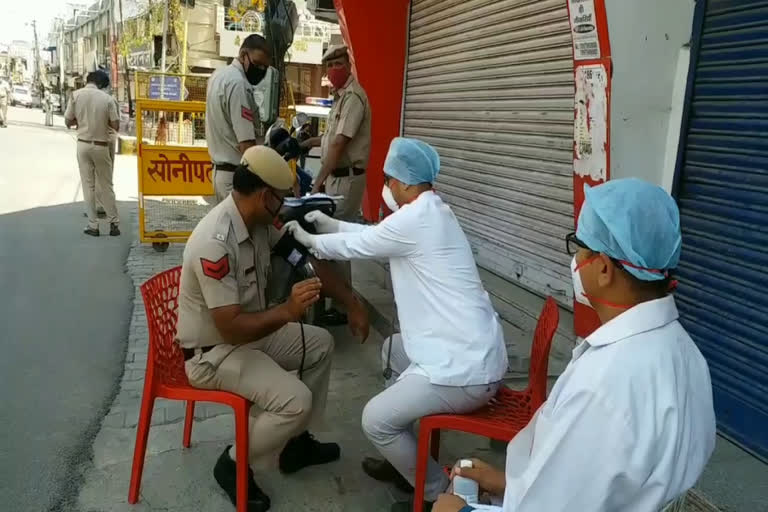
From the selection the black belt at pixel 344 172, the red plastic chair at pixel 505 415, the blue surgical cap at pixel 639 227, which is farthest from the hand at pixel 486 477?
the black belt at pixel 344 172

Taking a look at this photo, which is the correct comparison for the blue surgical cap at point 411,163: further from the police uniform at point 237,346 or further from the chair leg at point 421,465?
the chair leg at point 421,465

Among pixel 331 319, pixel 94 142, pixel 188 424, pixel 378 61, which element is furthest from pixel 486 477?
pixel 94 142

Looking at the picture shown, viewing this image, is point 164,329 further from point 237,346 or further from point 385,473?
point 385,473

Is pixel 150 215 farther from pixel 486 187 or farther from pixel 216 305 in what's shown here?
pixel 216 305

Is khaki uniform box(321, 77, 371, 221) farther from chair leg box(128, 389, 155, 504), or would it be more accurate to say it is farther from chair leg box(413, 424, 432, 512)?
chair leg box(413, 424, 432, 512)

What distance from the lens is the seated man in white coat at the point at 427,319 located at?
242cm

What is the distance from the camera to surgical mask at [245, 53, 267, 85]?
4941 mm

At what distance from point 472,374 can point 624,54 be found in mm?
1733

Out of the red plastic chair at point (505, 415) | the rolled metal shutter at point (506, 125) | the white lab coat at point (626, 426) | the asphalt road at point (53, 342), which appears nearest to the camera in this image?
the white lab coat at point (626, 426)

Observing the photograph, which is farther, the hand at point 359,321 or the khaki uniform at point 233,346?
the hand at point 359,321

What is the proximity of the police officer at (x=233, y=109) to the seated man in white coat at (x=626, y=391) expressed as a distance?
3.89 m

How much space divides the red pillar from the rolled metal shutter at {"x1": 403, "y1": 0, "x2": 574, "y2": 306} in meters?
0.45

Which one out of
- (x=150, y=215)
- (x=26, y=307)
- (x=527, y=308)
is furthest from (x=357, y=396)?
(x=150, y=215)

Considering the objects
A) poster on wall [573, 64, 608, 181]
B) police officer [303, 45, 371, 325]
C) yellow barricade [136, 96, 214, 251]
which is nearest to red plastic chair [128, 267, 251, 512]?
police officer [303, 45, 371, 325]
